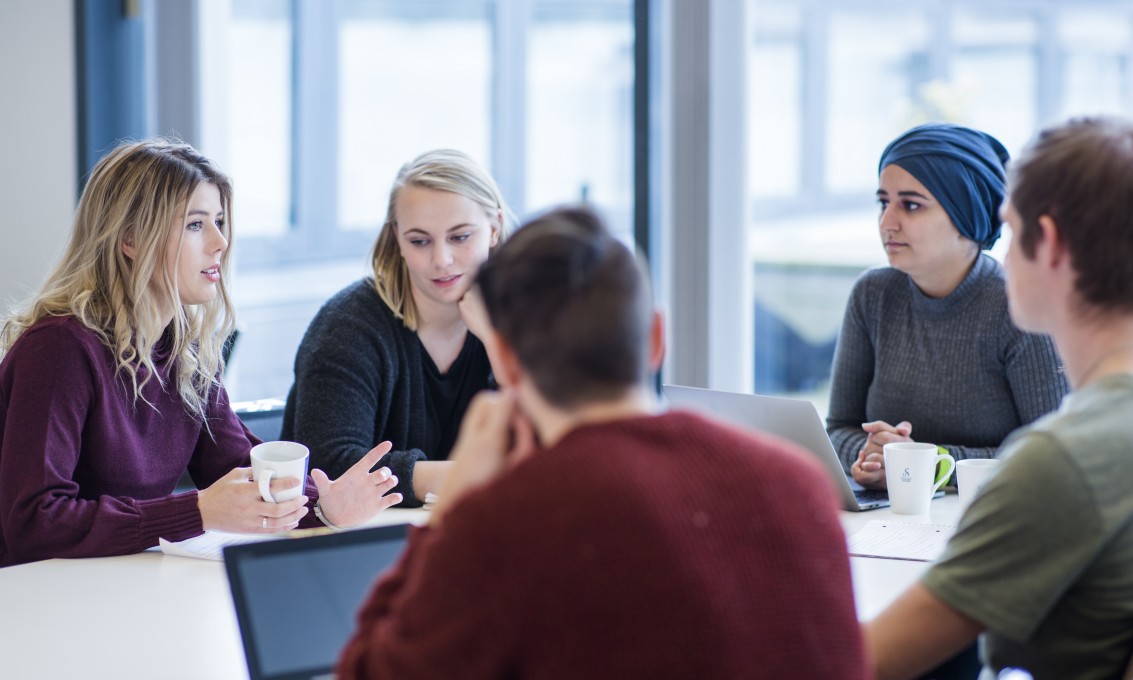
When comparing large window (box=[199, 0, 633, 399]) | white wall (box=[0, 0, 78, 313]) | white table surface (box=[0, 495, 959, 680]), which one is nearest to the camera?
white table surface (box=[0, 495, 959, 680])

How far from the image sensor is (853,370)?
2607mm

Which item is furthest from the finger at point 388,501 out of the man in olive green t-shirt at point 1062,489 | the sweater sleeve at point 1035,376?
the sweater sleeve at point 1035,376

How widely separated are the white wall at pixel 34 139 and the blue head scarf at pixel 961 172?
7.83 ft

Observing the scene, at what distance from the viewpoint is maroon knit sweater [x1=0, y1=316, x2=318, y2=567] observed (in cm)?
182

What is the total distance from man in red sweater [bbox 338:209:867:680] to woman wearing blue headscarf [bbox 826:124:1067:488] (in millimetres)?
1413

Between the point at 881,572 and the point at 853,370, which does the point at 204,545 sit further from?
the point at 853,370

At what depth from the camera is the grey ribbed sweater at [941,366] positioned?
7.61 ft

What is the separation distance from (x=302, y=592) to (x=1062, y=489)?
0.84 m

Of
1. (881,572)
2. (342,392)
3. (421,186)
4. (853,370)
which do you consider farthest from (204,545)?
(853,370)

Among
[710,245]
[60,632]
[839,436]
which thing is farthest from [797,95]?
[60,632]

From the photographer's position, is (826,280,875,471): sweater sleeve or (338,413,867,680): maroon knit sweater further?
(826,280,875,471): sweater sleeve

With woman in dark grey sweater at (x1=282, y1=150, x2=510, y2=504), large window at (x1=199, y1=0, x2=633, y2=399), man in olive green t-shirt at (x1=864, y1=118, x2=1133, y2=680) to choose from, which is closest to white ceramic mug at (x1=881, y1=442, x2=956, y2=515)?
man in olive green t-shirt at (x1=864, y1=118, x2=1133, y2=680)

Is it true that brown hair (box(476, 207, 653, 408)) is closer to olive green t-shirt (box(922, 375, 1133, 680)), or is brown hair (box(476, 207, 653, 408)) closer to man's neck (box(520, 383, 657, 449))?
man's neck (box(520, 383, 657, 449))

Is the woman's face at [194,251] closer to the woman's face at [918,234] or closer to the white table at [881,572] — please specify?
the white table at [881,572]
